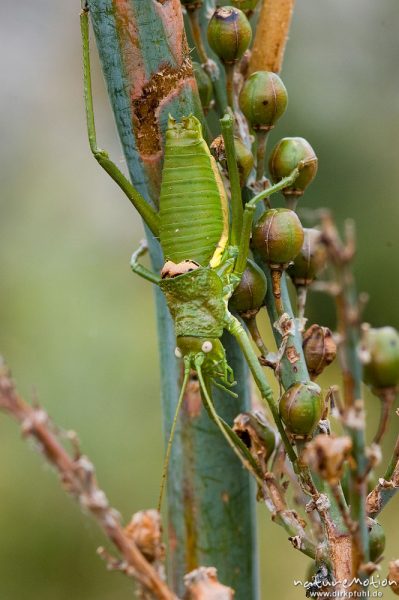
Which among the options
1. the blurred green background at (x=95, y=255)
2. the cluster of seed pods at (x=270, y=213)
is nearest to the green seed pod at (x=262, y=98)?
the cluster of seed pods at (x=270, y=213)

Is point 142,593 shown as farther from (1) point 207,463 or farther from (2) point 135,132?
(2) point 135,132

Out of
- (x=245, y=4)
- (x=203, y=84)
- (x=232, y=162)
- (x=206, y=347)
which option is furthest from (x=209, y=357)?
(x=245, y=4)

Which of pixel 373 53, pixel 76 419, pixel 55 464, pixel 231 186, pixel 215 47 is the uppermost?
pixel 373 53

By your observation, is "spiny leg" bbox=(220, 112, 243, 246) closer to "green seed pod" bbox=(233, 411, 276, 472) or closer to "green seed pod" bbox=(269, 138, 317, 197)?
"green seed pod" bbox=(269, 138, 317, 197)

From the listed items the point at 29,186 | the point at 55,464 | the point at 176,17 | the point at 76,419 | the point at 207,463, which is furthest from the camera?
the point at 29,186

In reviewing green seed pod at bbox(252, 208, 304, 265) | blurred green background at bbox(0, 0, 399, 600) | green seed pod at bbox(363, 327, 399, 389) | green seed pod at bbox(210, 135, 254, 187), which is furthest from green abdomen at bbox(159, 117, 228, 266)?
blurred green background at bbox(0, 0, 399, 600)

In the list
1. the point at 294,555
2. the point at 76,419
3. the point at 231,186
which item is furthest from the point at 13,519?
the point at 231,186

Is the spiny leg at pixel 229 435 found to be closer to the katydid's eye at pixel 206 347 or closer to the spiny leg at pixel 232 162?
the katydid's eye at pixel 206 347

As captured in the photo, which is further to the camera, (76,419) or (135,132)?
(76,419)
